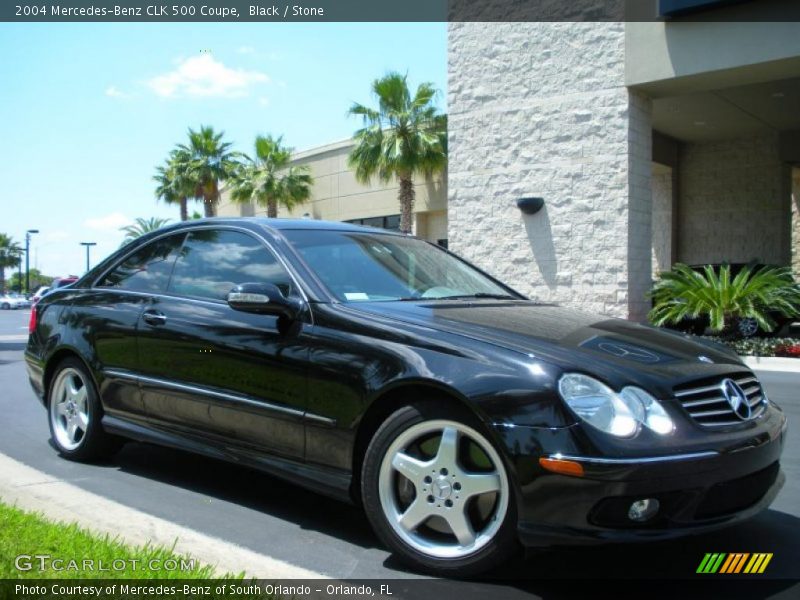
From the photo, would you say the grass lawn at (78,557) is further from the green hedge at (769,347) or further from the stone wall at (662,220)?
the stone wall at (662,220)

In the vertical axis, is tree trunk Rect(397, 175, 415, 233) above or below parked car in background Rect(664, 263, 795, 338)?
above

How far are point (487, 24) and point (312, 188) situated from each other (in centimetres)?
1993

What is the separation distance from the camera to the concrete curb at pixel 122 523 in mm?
3047

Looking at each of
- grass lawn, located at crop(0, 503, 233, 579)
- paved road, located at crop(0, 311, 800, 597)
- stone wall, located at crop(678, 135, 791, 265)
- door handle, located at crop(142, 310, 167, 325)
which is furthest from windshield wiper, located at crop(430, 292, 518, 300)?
stone wall, located at crop(678, 135, 791, 265)

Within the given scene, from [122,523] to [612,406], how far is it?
2.31 metres

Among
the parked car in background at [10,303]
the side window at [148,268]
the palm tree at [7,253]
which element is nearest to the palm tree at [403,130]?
the side window at [148,268]

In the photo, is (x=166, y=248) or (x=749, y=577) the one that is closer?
(x=749, y=577)

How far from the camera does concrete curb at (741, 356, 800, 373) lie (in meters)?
11.5

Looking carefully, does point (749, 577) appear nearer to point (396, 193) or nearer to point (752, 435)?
point (752, 435)

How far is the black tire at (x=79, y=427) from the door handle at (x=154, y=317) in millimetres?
754

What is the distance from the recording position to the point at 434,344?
10.7 ft

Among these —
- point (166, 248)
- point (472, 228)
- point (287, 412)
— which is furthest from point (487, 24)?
point (287, 412)

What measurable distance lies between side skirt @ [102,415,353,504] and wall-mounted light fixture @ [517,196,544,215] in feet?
38.2

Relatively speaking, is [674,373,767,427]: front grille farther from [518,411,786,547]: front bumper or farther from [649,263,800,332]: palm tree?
[649,263,800,332]: palm tree
